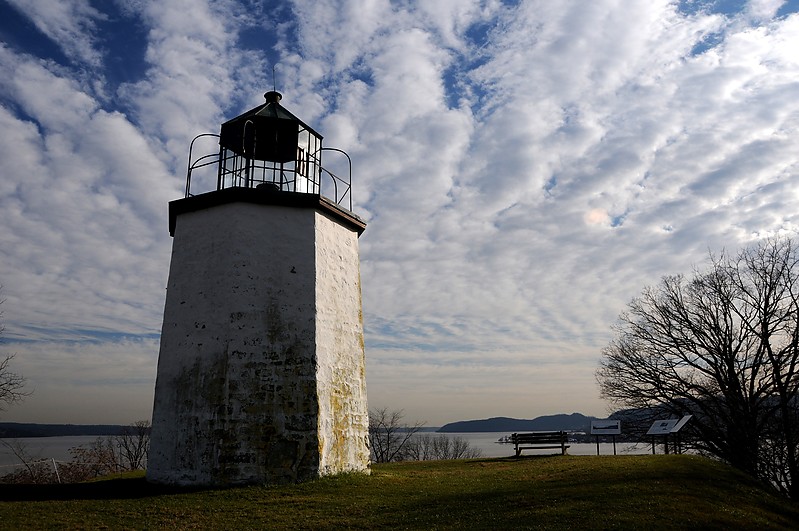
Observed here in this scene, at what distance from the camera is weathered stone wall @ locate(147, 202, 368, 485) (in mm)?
12805

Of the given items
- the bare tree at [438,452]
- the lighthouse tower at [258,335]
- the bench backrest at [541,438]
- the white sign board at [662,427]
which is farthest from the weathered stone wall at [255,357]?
the bare tree at [438,452]

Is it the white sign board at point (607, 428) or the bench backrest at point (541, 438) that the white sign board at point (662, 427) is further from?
the bench backrest at point (541, 438)

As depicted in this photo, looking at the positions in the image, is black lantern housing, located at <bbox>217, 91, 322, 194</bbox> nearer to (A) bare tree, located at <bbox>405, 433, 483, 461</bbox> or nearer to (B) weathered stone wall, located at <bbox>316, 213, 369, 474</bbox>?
(B) weathered stone wall, located at <bbox>316, 213, 369, 474</bbox>

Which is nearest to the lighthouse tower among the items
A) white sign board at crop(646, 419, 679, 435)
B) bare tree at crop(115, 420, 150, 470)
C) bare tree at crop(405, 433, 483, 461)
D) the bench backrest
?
the bench backrest

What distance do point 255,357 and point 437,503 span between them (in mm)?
5344

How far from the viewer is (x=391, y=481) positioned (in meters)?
13.6

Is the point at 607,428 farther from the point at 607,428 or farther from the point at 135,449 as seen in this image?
the point at 135,449

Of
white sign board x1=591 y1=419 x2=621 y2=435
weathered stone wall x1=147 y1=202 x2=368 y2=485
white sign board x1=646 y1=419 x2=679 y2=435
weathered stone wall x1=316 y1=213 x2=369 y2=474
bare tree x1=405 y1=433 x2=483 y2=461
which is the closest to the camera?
weathered stone wall x1=147 y1=202 x2=368 y2=485

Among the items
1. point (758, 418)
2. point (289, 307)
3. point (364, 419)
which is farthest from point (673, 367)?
point (289, 307)

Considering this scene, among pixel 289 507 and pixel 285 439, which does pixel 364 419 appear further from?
pixel 289 507

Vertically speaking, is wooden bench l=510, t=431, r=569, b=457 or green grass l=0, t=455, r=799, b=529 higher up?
wooden bench l=510, t=431, r=569, b=457

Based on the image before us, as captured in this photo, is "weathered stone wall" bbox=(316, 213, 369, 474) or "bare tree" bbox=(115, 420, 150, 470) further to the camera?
"bare tree" bbox=(115, 420, 150, 470)

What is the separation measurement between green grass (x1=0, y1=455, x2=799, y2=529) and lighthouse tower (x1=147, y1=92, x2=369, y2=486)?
797mm

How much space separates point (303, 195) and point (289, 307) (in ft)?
9.50
